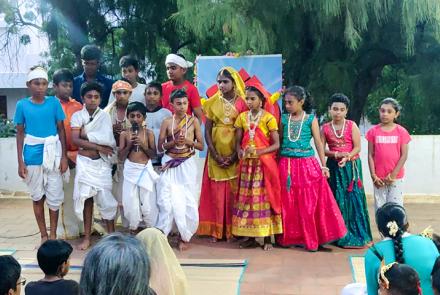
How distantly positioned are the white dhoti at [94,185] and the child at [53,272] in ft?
7.20

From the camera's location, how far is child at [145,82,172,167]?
218 inches

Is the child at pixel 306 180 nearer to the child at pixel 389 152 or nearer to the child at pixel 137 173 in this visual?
the child at pixel 389 152

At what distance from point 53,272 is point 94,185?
233 centimetres

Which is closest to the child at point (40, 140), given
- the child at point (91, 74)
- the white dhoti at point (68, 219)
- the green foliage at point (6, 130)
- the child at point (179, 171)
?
the white dhoti at point (68, 219)

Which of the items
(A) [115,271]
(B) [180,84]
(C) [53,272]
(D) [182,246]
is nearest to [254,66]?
(B) [180,84]

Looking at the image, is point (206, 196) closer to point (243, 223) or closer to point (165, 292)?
point (243, 223)

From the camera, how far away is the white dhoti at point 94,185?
5.30m

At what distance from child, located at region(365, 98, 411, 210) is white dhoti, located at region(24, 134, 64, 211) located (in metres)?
3.07

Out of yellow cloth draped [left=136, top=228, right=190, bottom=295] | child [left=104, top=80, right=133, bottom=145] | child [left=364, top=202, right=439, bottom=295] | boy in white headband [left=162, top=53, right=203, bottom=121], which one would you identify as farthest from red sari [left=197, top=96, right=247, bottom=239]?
child [left=364, top=202, right=439, bottom=295]

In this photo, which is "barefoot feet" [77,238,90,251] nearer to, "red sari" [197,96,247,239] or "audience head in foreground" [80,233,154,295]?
"red sari" [197,96,247,239]

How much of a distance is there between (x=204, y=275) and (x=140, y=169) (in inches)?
51.2

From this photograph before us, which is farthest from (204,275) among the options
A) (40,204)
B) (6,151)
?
(6,151)

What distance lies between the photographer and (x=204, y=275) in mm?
4574

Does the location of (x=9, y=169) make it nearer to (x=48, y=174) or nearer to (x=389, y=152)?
(x=48, y=174)
